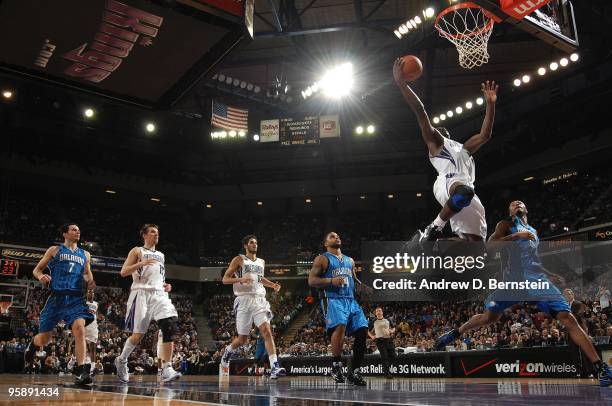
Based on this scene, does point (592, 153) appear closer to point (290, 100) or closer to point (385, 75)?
point (385, 75)

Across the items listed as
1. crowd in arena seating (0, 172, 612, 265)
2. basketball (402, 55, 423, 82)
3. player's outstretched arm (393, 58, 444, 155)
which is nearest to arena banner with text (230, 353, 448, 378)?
player's outstretched arm (393, 58, 444, 155)

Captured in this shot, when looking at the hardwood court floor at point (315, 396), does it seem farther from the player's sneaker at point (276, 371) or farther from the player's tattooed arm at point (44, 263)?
the player's sneaker at point (276, 371)

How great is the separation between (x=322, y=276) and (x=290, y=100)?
1622cm

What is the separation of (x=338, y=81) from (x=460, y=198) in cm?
1581

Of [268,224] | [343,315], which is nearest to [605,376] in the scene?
[343,315]

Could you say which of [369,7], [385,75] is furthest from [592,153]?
[369,7]

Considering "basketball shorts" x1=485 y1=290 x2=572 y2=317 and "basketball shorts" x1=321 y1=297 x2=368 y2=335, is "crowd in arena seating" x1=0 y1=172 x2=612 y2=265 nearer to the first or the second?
"basketball shorts" x1=485 y1=290 x2=572 y2=317

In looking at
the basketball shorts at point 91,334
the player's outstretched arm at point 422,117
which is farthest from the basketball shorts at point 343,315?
the basketball shorts at point 91,334

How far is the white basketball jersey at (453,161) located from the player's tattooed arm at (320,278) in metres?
2.06

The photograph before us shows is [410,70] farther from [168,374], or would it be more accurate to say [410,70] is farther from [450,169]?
[168,374]

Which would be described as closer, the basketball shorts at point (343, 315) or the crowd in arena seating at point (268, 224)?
the basketball shorts at point (343, 315)

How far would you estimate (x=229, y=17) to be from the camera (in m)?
6.68

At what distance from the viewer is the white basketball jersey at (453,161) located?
17.0ft

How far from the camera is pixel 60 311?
21.1 feet
